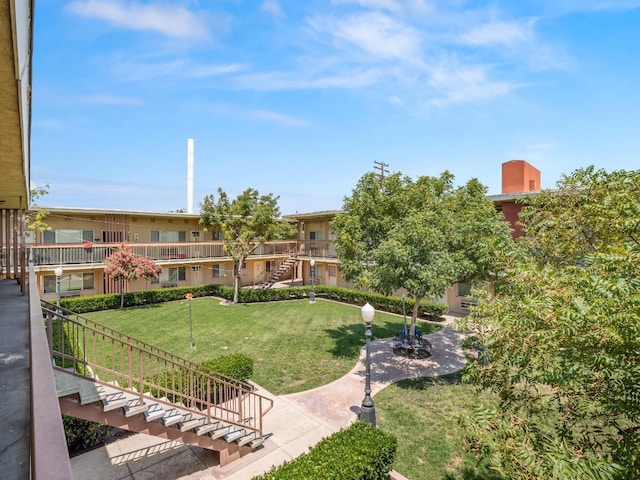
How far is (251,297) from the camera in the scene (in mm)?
24984

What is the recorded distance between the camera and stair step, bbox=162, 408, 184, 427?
6.66 metres

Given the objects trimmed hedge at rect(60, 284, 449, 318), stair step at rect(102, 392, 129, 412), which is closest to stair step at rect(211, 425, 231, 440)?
stair step at rect(102, 392, 129, 412)

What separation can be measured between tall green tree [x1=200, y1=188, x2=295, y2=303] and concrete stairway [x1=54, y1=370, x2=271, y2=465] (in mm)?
17134

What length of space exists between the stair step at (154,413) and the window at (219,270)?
23.1 meters

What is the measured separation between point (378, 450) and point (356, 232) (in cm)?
810

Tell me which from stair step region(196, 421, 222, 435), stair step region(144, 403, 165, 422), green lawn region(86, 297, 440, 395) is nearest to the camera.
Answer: stair step region(144, 403, 165, 422)

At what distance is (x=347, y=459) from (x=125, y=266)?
20276 mm

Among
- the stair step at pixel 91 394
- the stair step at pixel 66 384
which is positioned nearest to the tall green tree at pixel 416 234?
the stair step at pixel 91 394

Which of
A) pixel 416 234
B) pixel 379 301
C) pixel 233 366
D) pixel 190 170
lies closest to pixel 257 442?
pixel 233 366

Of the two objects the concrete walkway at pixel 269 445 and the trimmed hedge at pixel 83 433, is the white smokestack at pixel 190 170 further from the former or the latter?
the trimmed hedge at pixel 83 433

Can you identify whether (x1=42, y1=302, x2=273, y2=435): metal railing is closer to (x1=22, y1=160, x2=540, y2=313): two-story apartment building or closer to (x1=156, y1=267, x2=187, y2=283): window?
(x1=22, y1=160, x2=540, y2=313): two-story apartment building

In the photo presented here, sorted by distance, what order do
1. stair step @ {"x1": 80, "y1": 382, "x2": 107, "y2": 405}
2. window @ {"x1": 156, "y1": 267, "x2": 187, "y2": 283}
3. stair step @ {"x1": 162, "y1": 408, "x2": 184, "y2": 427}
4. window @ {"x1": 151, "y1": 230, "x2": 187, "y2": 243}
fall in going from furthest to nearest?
window @ {"x1": 151, "y1": 230, "x2": 187, "y2": 243} < window @ {"x1": 156, "y1": 267, "x2": 187, "y2": 283} < stair step @ {"x1": 162, "y1": 408, "x2": 184, "y2": 427} < stair step @ {"x1": 80, "y1": 382, "x2": 107, "y2": 405}

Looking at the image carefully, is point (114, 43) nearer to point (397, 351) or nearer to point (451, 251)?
→ point (451, 251)

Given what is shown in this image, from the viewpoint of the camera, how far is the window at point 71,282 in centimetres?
2225
